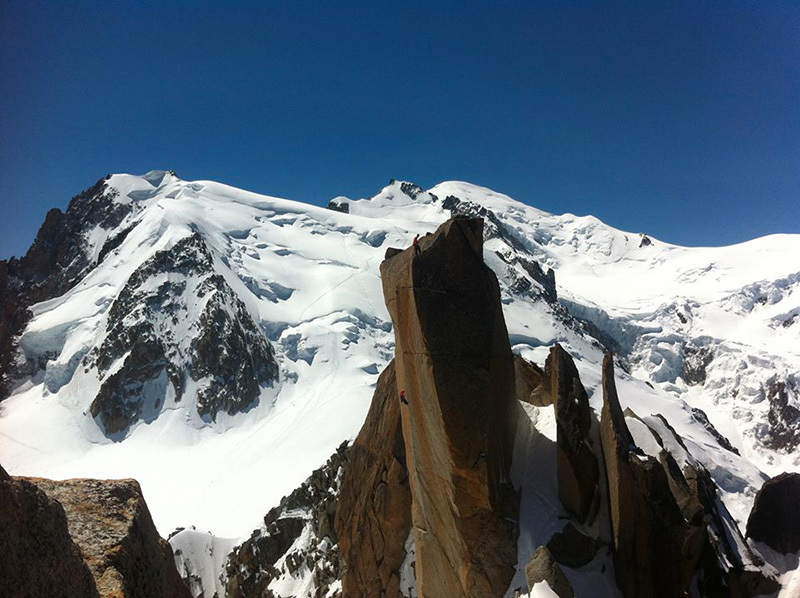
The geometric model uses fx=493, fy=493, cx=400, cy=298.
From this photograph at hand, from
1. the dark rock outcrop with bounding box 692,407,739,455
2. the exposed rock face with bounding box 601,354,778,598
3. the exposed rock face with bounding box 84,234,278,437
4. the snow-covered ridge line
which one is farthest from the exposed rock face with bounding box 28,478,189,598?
the dark rock outcrop with bounding box 692,407,739,455

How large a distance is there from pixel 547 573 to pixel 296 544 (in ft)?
114

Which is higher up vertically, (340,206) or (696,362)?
(340,206)

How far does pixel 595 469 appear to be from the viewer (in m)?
15.2

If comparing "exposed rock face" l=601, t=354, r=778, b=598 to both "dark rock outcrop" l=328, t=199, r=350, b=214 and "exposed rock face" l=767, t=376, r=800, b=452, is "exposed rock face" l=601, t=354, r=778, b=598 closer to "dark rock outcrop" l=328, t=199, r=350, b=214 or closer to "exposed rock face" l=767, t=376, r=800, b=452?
"exposed rock face" l=767, t=376, r=800, b=452

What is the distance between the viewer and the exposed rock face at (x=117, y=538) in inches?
209

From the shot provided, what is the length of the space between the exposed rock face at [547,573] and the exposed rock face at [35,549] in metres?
10.9

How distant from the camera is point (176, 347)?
3794 inches

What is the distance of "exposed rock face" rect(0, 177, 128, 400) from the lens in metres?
121

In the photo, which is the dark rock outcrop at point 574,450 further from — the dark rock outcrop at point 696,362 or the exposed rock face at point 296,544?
the dark rock outcrop at point 696,362

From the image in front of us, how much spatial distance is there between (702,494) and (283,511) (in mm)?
40813

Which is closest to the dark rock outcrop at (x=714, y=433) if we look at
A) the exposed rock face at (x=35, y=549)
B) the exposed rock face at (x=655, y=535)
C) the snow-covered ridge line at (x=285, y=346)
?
the snow-covered ridge line at (x=285, y=346)

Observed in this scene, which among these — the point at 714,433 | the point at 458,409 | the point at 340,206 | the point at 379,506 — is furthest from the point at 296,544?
the point at 340,206

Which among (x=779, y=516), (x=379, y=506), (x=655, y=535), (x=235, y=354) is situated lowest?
(x=779, y=516)

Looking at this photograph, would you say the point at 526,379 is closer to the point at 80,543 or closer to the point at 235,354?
the point at 80,543
